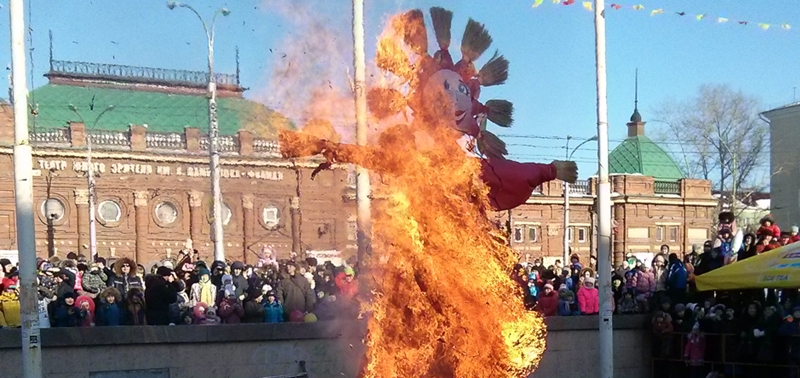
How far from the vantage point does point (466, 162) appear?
10070 mm

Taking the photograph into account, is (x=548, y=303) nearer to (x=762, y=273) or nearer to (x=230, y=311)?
(x=762, y=273)

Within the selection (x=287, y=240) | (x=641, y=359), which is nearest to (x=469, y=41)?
(x=287, y=240)

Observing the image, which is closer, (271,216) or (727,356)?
(727,356)

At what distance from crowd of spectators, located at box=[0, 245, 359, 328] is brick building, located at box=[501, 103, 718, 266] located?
32.6 m

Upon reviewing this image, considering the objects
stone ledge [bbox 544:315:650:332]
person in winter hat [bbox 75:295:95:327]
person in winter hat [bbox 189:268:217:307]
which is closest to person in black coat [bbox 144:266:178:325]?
person in winter hat [bbox 75:295:95:327]

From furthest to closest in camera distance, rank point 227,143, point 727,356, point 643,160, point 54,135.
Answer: point 643,160 < point 54,135 < point 227,143 < point 727,356

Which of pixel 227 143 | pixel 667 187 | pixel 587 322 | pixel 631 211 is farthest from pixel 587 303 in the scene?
pixel 667 187

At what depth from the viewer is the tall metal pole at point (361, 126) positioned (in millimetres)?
10477

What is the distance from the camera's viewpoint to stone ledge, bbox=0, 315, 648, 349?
38.3 feet

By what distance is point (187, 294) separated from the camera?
46.6 ft

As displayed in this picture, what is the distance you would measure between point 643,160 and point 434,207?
46646 mm

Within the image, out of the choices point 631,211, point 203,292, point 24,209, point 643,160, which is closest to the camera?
point 24,209

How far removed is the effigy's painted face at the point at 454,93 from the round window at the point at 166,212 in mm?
25057

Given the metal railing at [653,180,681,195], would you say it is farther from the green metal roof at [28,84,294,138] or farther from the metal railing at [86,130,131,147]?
the metal railing at [86,130,131,147]
